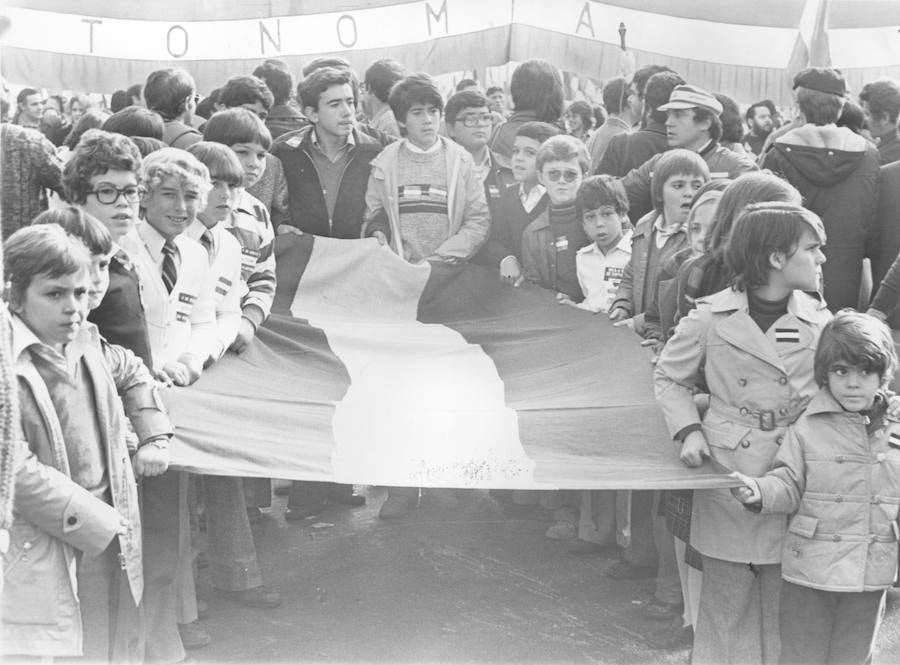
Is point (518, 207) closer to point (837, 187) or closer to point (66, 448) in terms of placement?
point (837, 187)

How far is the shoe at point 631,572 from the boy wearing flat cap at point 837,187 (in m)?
1.43

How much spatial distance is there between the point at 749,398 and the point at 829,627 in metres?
0.75

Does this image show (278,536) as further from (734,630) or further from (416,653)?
(734,630)

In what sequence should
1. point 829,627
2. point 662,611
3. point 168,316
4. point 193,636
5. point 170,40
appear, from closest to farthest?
point 829,627
point 168,316
point 193,636
point 662,611
point 170,40

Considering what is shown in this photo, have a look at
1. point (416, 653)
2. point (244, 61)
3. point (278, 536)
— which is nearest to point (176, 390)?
point (416, 653)

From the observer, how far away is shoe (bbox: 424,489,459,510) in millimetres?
6617

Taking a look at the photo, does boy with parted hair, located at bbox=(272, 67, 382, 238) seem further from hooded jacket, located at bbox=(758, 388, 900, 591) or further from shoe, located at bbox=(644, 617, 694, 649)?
hooded jacket, located at bbox=(758, 388, 900, 591)

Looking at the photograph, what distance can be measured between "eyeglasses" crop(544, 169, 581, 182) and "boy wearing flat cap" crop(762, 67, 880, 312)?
930 millimetres

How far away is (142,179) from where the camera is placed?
4.54 m

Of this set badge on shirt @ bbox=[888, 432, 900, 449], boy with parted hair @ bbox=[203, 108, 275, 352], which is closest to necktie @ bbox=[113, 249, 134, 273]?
boy with parted hair @ bbox=[203, 108, 275, 352]

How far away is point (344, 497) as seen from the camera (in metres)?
6.68

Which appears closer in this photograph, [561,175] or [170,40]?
[561,175]

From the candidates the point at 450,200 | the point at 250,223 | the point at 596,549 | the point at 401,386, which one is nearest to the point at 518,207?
the point at 450,200

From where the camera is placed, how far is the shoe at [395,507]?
6.38 m
